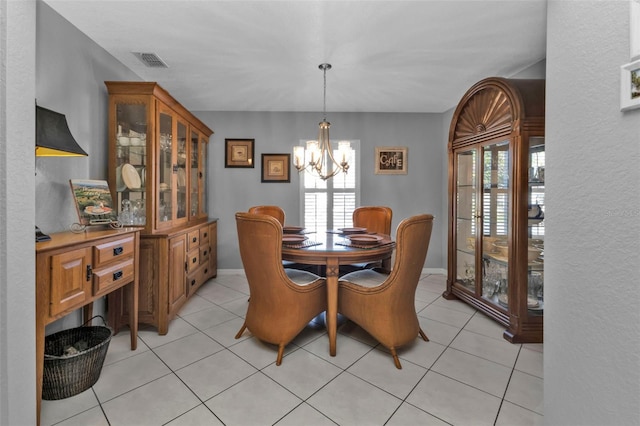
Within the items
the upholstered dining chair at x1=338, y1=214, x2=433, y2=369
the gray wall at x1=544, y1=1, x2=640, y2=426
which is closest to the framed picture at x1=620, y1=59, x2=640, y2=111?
the gray wall at x1=544, y1=1, x2=640, y2=426

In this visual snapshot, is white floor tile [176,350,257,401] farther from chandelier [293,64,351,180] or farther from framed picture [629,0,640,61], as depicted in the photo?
framed picture [629,0,640,61]

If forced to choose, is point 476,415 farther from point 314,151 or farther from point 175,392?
point 314,151

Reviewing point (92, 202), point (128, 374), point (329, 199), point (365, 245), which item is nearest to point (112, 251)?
point (92, 202)

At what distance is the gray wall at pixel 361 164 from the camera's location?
3.97 m

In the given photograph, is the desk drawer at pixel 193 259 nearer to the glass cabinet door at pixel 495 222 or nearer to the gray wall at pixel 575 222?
the gray wall at pixel 575 222

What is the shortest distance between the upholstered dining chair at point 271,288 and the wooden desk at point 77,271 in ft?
2.56

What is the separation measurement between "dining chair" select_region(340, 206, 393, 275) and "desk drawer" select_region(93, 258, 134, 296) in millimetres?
1976

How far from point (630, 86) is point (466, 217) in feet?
7.63

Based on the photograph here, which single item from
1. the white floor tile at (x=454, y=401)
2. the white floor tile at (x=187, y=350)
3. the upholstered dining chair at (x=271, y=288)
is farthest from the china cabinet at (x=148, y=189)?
the white floor tile at (x=454, y=401)

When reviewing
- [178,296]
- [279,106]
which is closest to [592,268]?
[178,296]

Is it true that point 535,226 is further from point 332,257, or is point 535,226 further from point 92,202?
point 92,202

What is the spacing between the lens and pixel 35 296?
1.23 metres

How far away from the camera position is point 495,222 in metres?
2.62

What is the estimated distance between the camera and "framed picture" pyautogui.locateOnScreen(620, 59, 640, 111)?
803mm
